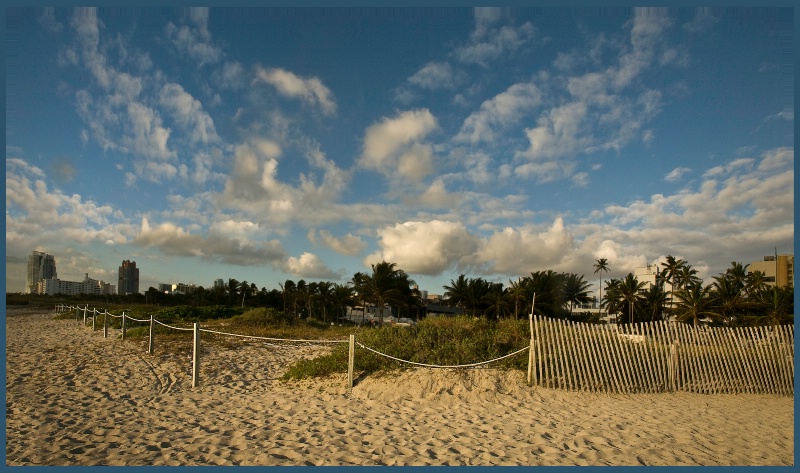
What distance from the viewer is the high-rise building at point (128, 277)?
134375 mm

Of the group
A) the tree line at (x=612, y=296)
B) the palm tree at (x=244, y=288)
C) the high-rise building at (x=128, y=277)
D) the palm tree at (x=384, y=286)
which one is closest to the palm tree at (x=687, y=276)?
the tree line at (x=612, y=296)

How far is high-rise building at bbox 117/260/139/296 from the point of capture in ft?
441

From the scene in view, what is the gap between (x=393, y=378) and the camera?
884 centimetres

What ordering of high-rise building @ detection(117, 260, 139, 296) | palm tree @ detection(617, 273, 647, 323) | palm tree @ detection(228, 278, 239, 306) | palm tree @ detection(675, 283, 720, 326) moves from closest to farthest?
palm tree @ detection(675, 283, 720, 326), palm tree @ detection(617, 273, 647, 323), palm tree @ detection(228, 278, 239, 306), high-rise building @ detection(117, 260, 139, 296)

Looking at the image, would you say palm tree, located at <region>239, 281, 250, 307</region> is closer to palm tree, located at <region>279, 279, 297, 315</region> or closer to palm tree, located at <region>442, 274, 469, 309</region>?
palm tree, located at <region>279, 279, 297, 315</region>

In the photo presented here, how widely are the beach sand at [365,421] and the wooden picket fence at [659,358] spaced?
310 millimetres

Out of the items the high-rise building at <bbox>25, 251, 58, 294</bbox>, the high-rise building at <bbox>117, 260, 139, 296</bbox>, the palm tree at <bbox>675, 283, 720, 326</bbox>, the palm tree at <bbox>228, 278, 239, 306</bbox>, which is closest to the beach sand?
the palm tree at <bbox>675, 283, 720, 326</bbox>

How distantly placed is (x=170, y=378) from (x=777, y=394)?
12.9 metres

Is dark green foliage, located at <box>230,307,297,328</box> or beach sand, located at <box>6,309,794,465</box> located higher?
beach sand, located at <box>6,309,794,465</box>

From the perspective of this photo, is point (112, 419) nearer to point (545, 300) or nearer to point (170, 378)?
point (170, 378)

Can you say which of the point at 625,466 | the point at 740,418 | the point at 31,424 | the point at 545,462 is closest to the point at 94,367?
the point at 31,424

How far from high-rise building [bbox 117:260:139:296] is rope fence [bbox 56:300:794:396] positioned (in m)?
148

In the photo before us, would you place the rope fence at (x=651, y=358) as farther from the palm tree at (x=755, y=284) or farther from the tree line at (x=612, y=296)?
the palm tree at (x=755, y=284)

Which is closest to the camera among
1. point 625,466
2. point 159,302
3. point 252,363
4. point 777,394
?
point 625,466
